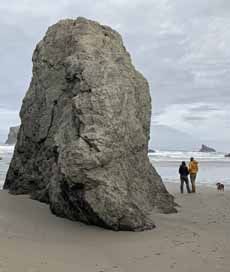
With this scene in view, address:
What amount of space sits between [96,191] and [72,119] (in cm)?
212

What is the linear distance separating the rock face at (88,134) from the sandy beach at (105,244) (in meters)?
0.54

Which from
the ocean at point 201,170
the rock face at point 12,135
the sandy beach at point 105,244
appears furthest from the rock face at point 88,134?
the rock face at point 12,135

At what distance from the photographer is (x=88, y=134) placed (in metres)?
10.4

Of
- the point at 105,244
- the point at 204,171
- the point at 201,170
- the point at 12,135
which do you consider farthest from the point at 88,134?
the point at 12,135

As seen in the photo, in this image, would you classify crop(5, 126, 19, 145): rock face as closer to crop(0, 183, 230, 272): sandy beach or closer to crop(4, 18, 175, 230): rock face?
crop(4, 18, 175, 230): rock face

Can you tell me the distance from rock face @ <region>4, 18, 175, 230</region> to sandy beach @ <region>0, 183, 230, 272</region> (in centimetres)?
54

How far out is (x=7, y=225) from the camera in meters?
10.2

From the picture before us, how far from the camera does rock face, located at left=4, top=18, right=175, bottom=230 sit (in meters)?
10.1

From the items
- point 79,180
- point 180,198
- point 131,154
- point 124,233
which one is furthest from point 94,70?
point 180,198

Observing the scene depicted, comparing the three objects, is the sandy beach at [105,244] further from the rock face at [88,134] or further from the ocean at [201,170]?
the ocean at [201,170]

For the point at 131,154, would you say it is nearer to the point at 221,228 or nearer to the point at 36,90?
the point at 221,228

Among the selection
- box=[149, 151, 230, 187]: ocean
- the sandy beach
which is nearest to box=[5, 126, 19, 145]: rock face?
box=[149, 151, 230, 187]: ocean

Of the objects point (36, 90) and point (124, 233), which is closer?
point (124, 233)

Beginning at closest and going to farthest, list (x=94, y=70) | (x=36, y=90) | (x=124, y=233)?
(x=124, y=233), (x=94, y=70), (x=36, y=90)
